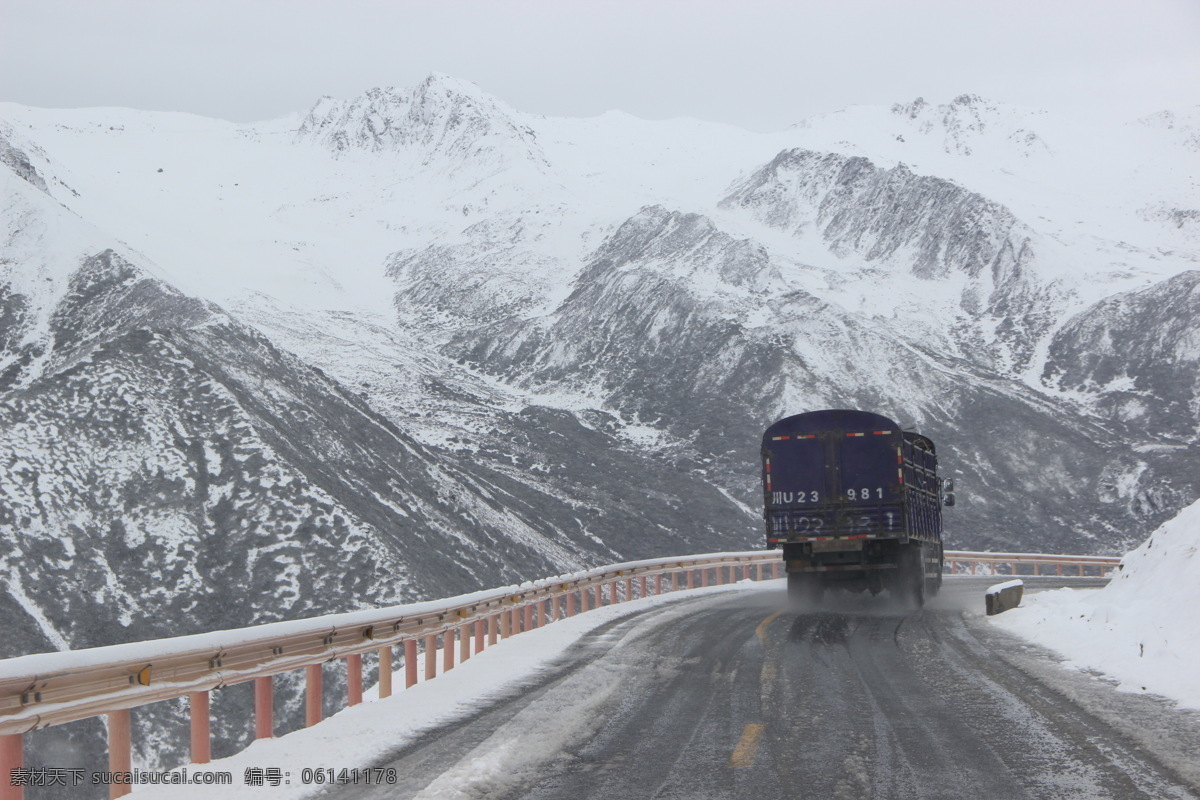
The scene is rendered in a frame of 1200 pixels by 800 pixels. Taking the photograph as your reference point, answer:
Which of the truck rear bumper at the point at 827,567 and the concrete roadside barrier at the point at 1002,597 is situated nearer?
the concrete roadside barrier at the point at 1002,597

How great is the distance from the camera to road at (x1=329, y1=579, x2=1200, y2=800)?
7.17 metres

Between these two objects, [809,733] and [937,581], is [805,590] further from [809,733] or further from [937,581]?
[809,733]

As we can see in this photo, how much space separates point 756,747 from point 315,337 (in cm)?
7879

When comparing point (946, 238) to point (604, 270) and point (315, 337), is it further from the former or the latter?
point (315, 337)

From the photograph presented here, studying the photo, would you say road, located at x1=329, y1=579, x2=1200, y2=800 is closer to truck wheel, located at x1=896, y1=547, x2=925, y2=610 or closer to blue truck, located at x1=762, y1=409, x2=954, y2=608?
blue truck, located at x1=762, y1=409, x2=954, y2=608

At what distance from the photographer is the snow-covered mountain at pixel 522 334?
37.7 m

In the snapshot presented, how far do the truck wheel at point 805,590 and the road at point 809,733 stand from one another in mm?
7470

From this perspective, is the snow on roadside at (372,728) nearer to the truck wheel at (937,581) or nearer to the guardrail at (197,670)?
the guardrail at (197,670)

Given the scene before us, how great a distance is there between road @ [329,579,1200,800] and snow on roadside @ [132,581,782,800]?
0.36m

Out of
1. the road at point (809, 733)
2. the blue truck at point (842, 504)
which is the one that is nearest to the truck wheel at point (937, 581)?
the blue truck at point (842, 504)

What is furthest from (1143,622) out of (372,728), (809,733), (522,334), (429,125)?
(429,125)

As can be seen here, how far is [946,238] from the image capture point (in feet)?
339

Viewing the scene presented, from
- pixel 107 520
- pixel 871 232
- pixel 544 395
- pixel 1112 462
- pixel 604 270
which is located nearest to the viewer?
pixel 107 520

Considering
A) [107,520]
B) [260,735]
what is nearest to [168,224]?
[107,520]
